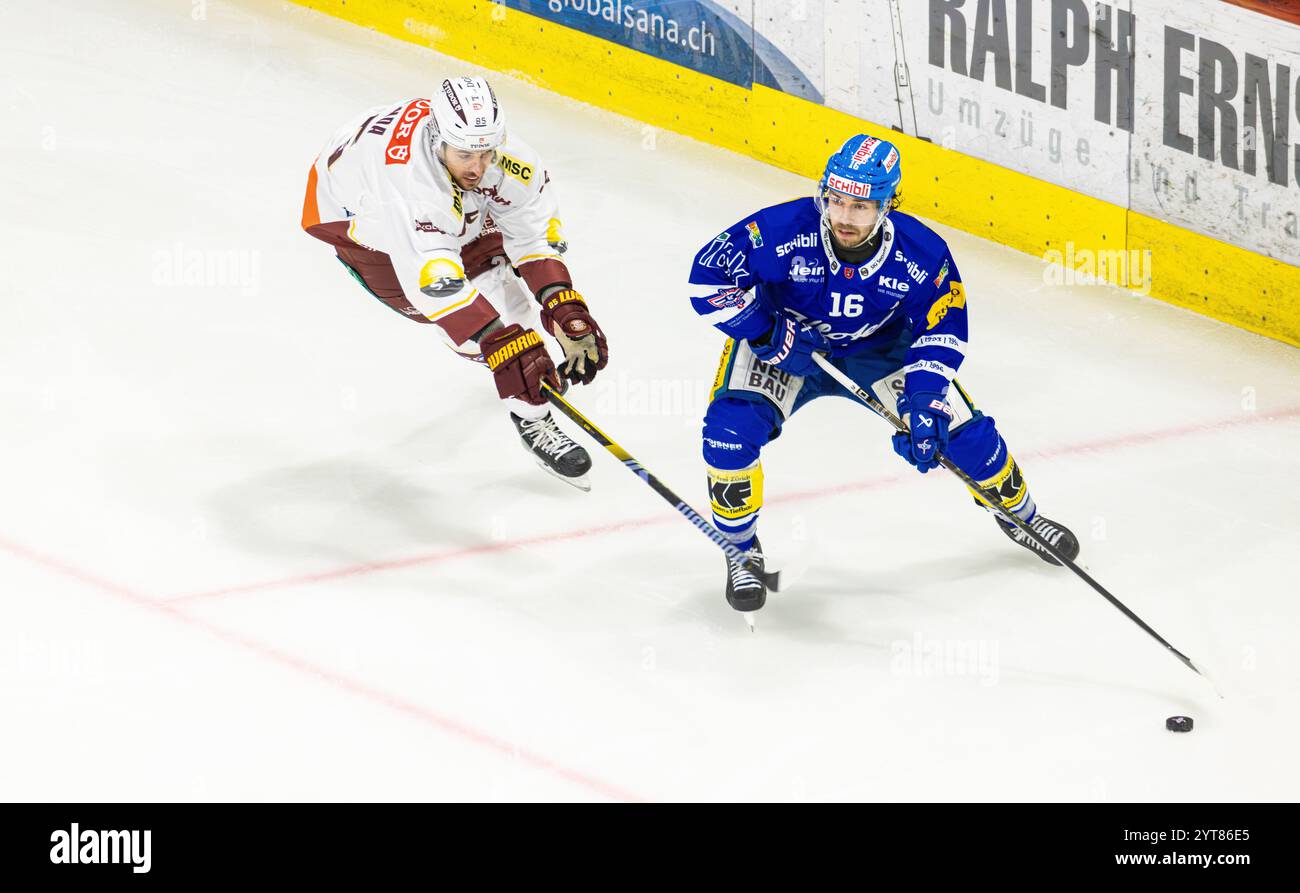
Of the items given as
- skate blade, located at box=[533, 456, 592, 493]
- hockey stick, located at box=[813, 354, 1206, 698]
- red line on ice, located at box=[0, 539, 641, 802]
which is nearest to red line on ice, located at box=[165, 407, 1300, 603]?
red line on ice, located at box=[0, 539, 641, 802]

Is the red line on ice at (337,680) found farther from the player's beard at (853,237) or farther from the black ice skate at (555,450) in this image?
the player's beard at (853,237)

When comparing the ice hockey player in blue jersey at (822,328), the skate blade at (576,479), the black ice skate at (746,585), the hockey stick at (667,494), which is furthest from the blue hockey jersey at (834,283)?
the skate blade at (576,479)

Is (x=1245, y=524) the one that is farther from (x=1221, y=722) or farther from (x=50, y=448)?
(x=50, y=448)

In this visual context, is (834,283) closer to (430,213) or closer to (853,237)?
(853,237)

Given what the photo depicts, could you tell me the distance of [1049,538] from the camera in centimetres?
549

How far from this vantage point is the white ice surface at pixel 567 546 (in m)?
4.74

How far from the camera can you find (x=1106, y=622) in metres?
5.27

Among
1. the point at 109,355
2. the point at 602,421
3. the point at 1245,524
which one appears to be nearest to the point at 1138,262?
the point at 1245,524

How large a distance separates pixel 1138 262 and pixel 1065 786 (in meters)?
3.26

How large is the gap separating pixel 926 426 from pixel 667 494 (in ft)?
2.43

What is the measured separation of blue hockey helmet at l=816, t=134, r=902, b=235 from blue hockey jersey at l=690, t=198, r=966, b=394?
188 millimetres

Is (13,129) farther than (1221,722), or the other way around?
(13,129)

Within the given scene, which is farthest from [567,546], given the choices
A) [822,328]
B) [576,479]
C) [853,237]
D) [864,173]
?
[864,173]
